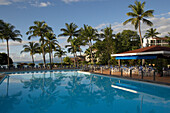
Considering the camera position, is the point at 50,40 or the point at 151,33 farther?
the point at 151,33

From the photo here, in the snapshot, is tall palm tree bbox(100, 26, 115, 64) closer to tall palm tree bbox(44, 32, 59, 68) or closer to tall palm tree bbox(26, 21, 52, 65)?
tall palm tree bbox(44, 32, 59, 68)

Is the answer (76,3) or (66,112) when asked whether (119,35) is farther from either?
(66,112)

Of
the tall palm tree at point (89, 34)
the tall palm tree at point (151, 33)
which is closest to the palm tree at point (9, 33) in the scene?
the tall palm tree at point (89, 34)

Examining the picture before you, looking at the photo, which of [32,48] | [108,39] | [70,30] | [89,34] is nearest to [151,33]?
[108,39]

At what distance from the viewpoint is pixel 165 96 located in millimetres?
8203

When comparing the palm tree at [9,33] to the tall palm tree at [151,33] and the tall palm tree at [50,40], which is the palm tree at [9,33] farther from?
the tall palm tree at [151,33]

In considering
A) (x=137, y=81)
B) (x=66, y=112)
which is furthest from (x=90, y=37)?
(x=66, y=112)

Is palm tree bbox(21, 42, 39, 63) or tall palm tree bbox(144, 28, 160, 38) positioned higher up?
tall palm tree bbox(144, 28, 160, 38)

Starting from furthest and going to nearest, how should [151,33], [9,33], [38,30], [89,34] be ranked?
1. [151,33]
2. [38,30]
3. [89,34]
4. [9,33]

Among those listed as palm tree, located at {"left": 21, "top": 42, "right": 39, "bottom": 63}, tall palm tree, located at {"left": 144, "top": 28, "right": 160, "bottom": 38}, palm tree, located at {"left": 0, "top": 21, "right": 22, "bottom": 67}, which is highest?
tall palm tree, located at {"left": 144, "top": 28, "right": 160, "bottom": 38}

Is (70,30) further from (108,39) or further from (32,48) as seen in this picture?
(32,48)

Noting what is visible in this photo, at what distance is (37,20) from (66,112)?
92.0 feet

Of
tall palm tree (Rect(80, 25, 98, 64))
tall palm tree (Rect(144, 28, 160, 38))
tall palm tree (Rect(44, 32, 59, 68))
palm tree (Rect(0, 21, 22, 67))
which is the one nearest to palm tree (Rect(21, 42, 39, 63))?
palm tree (Rect(0, 21, 22, 67))

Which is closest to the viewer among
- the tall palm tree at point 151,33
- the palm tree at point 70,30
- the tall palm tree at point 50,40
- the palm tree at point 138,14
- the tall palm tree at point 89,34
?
the palm tree at point 138,14
